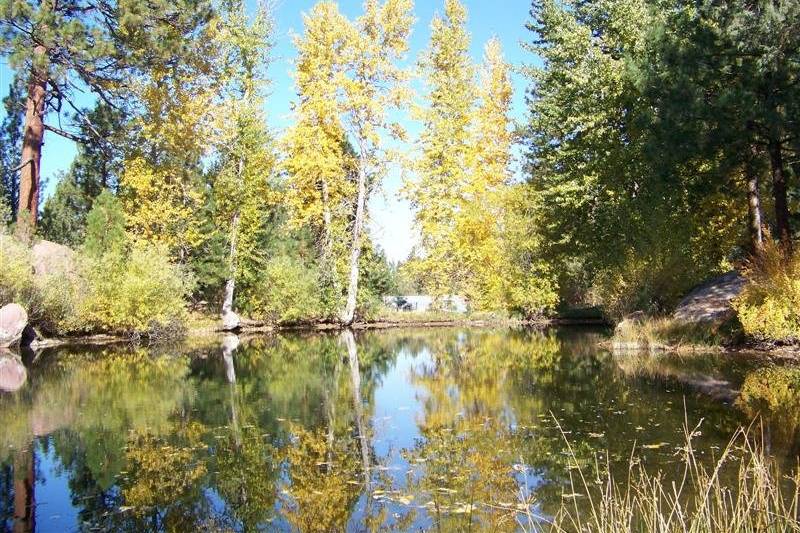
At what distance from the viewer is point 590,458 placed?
6.36 metres

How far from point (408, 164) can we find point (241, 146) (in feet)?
25.4

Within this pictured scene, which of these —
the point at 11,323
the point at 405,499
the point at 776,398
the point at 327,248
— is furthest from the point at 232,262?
the point at 405,499

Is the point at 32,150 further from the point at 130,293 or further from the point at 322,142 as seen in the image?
the point at 322,142

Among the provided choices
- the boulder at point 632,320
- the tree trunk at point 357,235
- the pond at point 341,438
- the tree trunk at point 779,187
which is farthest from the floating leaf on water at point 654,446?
the tree trunk at point 357,235

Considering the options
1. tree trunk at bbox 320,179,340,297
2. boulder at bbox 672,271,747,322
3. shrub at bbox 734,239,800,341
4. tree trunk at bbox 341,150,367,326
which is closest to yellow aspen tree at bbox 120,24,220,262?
tree trunk at bbox 320,179,340,297

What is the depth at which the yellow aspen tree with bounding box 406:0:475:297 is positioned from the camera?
3203 centimetres

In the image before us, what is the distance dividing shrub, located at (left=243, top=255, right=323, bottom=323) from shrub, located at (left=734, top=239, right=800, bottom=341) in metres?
18.7

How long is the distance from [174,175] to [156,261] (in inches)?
252

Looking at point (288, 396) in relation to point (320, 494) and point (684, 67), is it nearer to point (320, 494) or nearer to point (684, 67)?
point (320, 494)

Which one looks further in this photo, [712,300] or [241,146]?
[241,146]

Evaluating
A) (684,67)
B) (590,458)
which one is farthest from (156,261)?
(590,458)

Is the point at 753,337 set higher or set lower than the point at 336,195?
lower

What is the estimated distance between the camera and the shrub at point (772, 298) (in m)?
12.8

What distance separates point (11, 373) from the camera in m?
14.0
